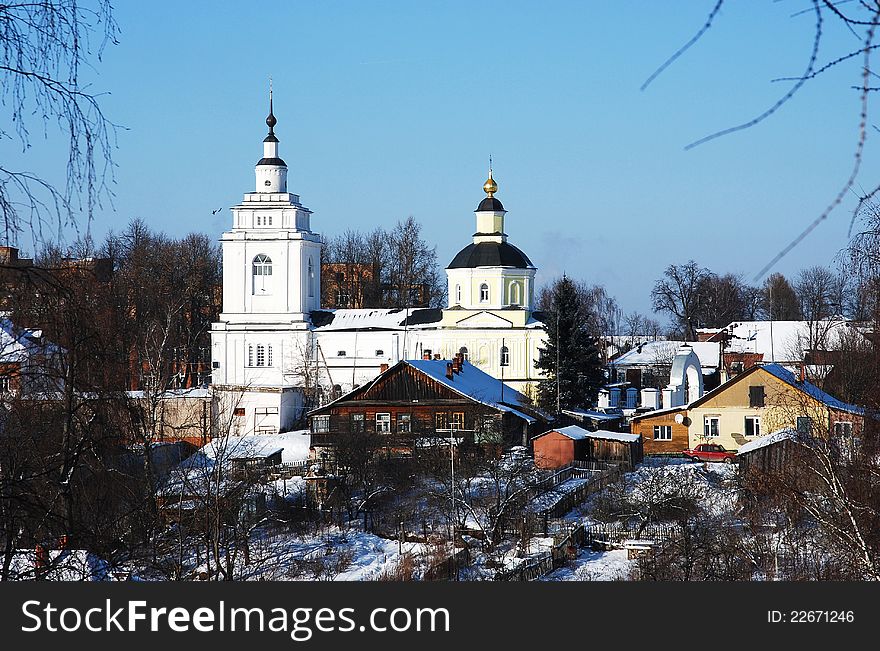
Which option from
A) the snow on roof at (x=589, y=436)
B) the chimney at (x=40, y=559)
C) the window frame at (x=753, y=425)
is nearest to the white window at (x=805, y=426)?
the snow on roof at (x=589, y=436)

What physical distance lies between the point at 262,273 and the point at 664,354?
19.9m

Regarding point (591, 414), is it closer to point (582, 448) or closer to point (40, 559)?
point (582, 448)

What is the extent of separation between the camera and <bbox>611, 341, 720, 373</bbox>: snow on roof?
55.3 meters

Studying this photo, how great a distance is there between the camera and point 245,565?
17.3m

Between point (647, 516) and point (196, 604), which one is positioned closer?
point (196, 604)

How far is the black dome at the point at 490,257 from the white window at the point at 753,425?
19.7 meters

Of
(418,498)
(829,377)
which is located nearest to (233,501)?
(418,498)

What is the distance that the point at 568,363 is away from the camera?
41.8 meters

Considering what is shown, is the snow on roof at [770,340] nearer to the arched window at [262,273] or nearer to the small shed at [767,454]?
the arched window at [262,273]

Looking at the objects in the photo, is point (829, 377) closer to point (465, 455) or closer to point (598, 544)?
point (465, 455)

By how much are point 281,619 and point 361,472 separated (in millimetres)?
19536

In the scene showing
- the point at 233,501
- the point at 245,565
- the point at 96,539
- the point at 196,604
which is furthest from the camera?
the point at 233,501

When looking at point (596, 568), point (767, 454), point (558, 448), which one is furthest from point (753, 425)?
point (596, 568)

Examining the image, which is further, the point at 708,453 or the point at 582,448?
the point at 708,453
